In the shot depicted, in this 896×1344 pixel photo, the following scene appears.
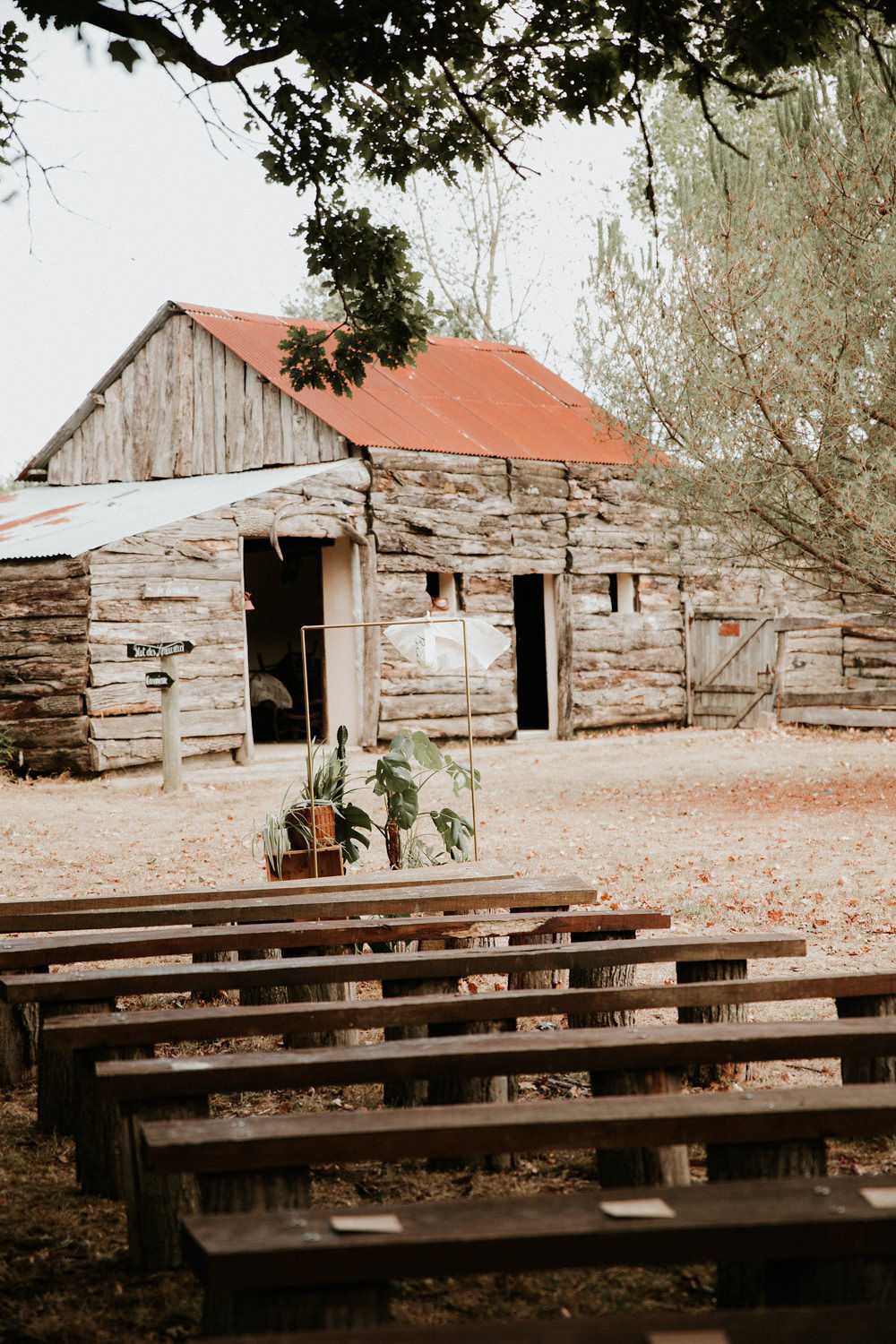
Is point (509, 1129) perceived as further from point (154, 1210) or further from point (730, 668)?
point (730, 668)

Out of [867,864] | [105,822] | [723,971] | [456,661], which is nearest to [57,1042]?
[723,971]

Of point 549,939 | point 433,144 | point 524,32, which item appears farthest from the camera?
point 433,144

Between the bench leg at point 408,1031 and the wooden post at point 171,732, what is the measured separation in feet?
28.7

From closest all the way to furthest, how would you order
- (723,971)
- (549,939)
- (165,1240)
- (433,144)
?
(165,1240), (723,971), (549,939), (433,144)

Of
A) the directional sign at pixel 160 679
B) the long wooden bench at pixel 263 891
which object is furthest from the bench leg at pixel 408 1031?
the directional sign at pixel 160 679

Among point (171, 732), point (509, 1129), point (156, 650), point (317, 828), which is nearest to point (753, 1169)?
point (509, 1129)

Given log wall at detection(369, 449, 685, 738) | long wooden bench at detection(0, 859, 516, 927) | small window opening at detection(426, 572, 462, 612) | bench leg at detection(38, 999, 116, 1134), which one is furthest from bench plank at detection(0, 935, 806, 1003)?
small window opening at detection(426, 572, 462, 612)

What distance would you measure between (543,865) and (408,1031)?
4662mm

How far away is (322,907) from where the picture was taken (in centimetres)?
426

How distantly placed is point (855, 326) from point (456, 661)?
14.5 ft

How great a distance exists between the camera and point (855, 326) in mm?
9711

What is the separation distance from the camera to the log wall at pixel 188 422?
15.6 meters

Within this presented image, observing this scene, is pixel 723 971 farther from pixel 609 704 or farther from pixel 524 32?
pixel 609 704

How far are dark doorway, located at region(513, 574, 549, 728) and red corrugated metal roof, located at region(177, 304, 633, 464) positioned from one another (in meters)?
2.92
